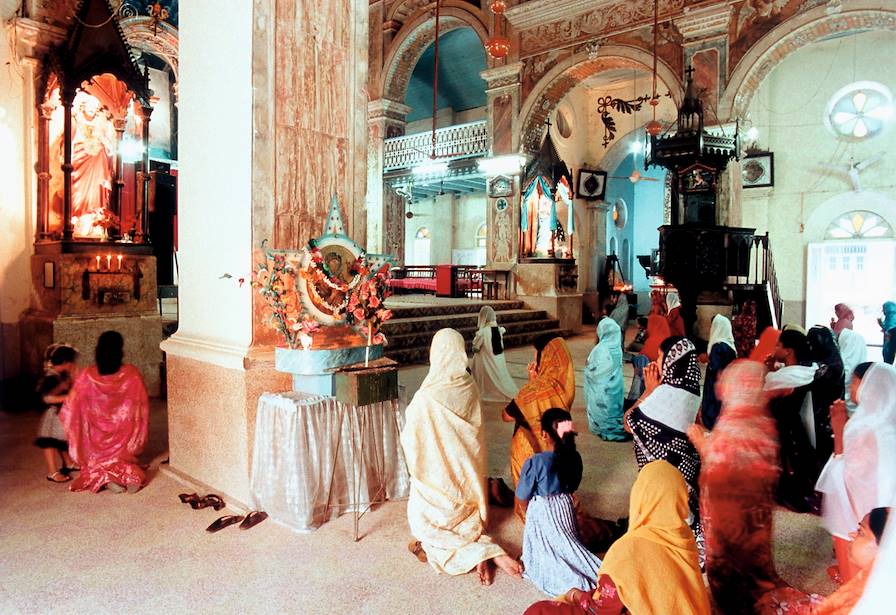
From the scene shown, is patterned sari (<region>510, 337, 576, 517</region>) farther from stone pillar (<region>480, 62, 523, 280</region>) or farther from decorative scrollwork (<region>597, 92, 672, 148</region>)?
decorative scrollwork (<region>597, 92, 672, 148</region>)

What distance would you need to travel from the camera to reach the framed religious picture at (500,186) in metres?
14.1

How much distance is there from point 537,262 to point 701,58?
5.26 meters

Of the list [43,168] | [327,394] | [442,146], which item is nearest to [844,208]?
[442,146]

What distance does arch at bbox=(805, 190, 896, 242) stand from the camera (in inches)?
529

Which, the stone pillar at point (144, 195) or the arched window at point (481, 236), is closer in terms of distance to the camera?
the stone pillar at point (144, 195)

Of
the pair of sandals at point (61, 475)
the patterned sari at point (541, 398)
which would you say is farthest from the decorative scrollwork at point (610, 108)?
the pair of sandals at point (61, 475)

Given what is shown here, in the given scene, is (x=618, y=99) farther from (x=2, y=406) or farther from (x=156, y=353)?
(x=2, y=406)

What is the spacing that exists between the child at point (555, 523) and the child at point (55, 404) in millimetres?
3668

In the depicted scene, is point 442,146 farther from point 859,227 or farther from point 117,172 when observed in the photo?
point 859,227

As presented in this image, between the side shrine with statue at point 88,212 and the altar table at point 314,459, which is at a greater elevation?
the side shrine with statue at point 88,212

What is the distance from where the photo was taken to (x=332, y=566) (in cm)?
326

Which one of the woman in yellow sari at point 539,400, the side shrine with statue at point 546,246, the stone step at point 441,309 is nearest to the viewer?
the woman in yellow sari at point 539,400

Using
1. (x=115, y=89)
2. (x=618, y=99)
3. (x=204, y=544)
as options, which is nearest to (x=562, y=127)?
(x=618, y=99)

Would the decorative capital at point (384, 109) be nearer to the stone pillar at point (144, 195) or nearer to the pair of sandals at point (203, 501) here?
the stone pillar at point (144, 195)
